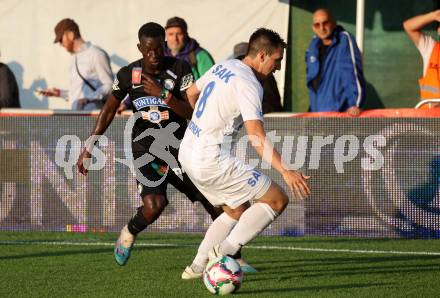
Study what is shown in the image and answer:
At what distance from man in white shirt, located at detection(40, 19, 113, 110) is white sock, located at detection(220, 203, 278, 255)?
5.73 m

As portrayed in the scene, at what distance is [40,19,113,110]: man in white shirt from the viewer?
14070mm

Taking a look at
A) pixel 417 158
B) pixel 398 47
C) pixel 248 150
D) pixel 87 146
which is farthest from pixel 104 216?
pixel 398 47

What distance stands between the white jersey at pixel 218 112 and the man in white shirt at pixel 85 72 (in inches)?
217

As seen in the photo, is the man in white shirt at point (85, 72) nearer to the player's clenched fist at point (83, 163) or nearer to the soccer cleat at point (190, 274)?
the player's clenched fist at point (83, 163)

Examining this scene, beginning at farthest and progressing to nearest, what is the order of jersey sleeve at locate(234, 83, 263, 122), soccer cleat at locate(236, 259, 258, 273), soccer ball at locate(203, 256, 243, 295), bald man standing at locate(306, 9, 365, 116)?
bald man standing at locate(306, 9, 365, 116), soccer cleat at locate(236, 259, 258, 273), soccer ball at locate(203, 256, 243, 295), jersey sleeve at locate(234, 83, 263, 122)

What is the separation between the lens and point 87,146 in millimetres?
10117

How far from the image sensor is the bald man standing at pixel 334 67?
12969mm

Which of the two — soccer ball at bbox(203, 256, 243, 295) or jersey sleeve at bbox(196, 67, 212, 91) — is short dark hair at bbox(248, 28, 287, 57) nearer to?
jersey sleeve at bbox(196, 67, 212, 91)

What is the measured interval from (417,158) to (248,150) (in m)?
1.95

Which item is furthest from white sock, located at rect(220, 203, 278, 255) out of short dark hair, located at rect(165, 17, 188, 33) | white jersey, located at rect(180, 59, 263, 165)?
short dark hair, located at rect(165, 17, 188, 33)

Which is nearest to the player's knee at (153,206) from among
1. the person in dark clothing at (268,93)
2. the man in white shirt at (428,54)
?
the person in dark clothing at (268,93)

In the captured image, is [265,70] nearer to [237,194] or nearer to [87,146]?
[237,194]

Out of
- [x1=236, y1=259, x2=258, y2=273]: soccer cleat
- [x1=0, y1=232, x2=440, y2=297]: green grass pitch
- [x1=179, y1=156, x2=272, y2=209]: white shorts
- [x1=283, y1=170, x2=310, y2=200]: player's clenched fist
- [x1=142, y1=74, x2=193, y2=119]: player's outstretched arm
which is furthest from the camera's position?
[x1=236, y1=259, x2=258, y2=273]: soccer cleat

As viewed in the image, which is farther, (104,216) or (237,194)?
(104,216)
